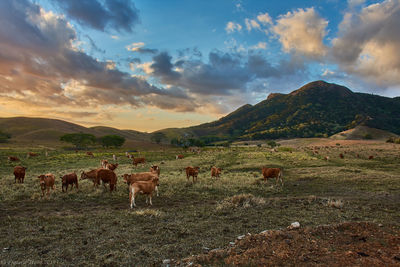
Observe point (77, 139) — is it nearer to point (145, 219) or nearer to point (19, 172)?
point (19, 172)

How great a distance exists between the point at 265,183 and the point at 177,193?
28.1 feet

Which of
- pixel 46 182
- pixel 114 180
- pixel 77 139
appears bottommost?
pixel 114 180

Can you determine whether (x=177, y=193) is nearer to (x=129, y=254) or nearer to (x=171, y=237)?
(x=171, y=237)

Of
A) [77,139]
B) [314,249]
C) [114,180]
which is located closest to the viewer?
[314,249]

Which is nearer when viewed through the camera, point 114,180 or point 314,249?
point 314,249

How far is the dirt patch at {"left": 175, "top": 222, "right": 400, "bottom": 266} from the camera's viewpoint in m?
5.18

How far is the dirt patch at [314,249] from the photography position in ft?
17.0

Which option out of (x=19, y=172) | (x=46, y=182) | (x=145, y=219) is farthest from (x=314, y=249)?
(x=19, y=172)

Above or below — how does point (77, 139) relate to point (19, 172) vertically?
above

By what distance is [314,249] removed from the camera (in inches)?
229

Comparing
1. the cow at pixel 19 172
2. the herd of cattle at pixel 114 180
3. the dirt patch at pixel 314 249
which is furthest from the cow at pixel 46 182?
the dirt patch at pixel 314 249

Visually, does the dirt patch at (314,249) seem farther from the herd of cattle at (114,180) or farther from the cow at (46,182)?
the cow at (46,182)

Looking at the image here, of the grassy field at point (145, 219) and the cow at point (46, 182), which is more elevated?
the cow at point (46, 182)

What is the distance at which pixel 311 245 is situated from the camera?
6.04 meters
